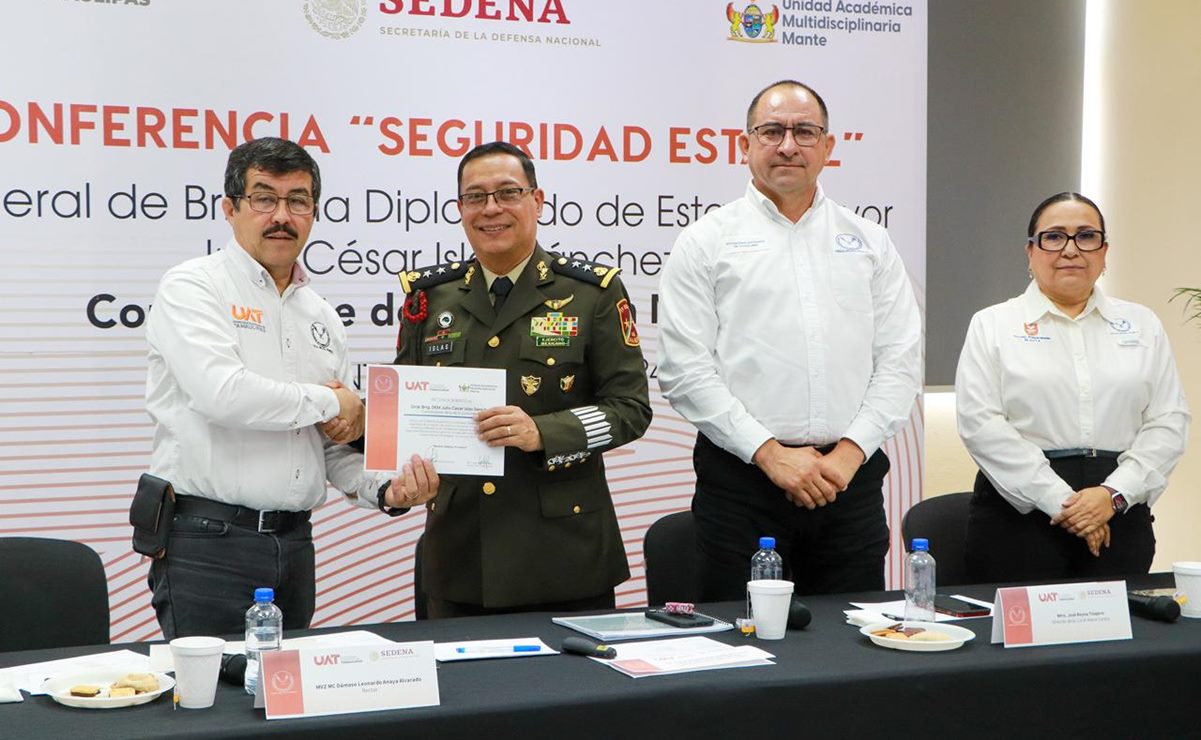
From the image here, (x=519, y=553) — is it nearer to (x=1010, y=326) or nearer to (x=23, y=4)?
(x=1010, y=326)

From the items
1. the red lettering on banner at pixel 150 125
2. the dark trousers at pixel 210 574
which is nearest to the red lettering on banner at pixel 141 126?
the red lettering on banner at pixel 150 125

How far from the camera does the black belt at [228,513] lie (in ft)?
9.40

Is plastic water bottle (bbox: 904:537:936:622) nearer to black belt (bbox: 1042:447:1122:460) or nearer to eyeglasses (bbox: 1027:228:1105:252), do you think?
black belt (bbox: 1042:447:1122:460)

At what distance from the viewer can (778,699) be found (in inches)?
85.8

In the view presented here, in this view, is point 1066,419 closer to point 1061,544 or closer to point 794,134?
point 1061,544

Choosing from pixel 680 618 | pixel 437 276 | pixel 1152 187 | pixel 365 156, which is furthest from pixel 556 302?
pixel 1152 187

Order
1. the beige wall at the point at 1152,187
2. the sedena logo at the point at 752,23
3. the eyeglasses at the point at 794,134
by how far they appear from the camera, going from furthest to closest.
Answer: the beige wall at the point at 1152,187 < the sedena logo at the point at 752,23 < the eyeglasses at the point at 794,134

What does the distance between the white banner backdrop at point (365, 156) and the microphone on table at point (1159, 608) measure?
82.4 inches

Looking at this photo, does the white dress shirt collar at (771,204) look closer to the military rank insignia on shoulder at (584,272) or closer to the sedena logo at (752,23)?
the military rank insignia on shoulder at (584,272)

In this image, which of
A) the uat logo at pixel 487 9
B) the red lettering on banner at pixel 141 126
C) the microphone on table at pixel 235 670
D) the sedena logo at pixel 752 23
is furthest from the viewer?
the sedena logo at pixel 752 23

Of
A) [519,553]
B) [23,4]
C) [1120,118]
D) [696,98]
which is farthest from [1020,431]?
[23,4]

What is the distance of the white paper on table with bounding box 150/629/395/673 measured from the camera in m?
2.27

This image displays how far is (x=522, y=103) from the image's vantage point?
4496 mm

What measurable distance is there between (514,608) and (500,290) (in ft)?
2.66
